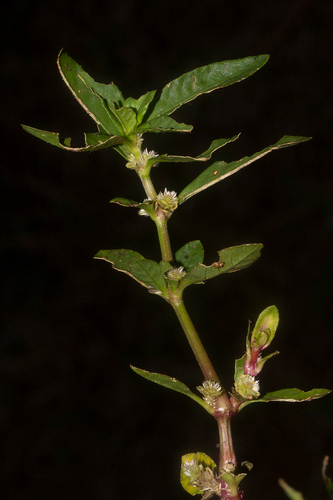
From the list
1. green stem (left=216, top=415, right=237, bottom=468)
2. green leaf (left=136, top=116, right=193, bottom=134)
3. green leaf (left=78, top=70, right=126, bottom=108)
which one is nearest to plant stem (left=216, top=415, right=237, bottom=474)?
green stem (left=216, top=415, right=237, bottom=468)

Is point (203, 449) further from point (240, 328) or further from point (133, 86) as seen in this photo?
point (133, 86)

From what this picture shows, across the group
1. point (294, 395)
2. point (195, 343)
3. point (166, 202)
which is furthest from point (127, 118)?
point (294, 395)

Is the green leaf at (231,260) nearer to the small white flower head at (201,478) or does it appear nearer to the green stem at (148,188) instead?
the green stem at (148,188)

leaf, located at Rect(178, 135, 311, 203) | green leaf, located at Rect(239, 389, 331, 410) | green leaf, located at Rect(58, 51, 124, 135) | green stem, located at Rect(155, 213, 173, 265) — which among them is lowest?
green leaf, located at Rect(239, 389, 331, 410)

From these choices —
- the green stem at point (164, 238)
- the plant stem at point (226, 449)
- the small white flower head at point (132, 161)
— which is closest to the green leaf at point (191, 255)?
the green stem at point (164, 238)

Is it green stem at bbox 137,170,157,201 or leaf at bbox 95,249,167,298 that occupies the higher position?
green stem at bbox 137,170,157,201

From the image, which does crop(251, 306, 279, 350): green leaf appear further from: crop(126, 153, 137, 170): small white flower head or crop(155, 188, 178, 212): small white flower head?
crop(126, 153, 137, 170): small white flower head
